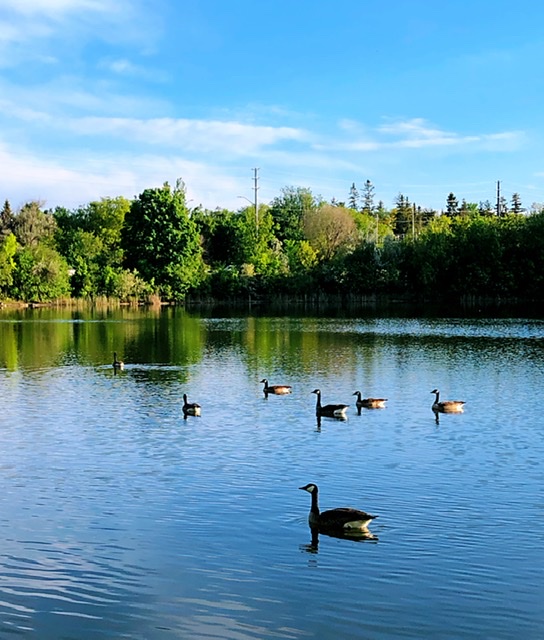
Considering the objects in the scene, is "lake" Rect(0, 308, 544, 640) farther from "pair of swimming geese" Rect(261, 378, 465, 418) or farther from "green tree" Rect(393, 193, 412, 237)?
"green tree" Rect(393, 193, 412, 237)

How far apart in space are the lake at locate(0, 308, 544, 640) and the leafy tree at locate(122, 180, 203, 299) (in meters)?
63.6

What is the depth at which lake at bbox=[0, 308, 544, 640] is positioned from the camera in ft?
30.2

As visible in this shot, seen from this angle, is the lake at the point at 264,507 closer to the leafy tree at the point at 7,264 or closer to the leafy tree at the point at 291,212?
the leafy tree at the point at 7,264

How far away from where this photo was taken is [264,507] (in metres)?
13.5

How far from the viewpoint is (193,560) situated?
10.9m

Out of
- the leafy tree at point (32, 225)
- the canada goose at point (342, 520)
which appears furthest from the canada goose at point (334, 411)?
the leafy tree at point (32, 225)

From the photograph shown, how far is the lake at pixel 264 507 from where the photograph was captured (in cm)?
920

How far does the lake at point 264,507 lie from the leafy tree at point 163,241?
63646mm

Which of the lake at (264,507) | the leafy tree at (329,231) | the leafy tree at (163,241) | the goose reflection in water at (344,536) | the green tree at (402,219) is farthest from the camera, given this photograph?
the green tree at (402,219)

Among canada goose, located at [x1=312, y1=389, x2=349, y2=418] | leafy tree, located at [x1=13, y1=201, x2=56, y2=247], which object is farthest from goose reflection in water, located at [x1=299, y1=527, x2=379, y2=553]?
leafy tree, located at [x1=13, y1=201, x2=56, y2=247]

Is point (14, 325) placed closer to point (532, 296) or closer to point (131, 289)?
point (131, 289)

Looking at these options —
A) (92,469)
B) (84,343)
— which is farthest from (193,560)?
(84,343)

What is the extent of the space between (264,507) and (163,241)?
83.7 metres

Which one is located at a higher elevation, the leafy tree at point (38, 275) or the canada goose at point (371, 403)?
the leafy tree at point (38, 275)
